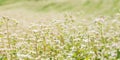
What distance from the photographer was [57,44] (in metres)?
13.1

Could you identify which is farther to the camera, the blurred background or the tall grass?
the blurred background

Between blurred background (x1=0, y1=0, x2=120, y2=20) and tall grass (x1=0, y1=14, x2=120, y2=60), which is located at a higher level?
blurred background (x1=0, y1=0, x2=120, y2=20)

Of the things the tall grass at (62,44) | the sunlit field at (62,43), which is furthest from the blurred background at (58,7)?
the tall grass at (62,44)

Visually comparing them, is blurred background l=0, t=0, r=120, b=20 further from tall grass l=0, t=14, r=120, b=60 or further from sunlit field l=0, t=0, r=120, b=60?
tall grass l=0, t=14, r=120, b=60

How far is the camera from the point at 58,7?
31.9 m

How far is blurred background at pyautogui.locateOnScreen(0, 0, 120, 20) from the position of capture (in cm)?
2638

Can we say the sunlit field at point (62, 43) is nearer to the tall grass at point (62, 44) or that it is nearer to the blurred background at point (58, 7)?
the tall grass at point (62, 44)

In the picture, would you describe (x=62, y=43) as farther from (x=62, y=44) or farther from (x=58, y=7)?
(x=58, y=7)

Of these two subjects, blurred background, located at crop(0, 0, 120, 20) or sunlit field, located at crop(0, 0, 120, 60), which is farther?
blurred background, located at crop(0, 0, 120, 20)

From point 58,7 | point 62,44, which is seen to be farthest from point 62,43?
point 58,7

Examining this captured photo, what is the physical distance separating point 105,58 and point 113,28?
4399 millimetres

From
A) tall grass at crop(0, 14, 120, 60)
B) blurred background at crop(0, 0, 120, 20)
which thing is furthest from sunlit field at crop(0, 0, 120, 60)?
blurred background at crop(0, 0, 120, 20)

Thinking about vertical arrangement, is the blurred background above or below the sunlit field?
above

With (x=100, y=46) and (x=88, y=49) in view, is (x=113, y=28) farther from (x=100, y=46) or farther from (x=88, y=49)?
(x=88, y=49)
